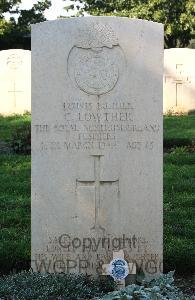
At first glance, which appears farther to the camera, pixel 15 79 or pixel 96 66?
pixel 15 79

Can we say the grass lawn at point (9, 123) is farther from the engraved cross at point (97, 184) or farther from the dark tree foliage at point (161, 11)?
the dark tree foliage at point (161, 11)

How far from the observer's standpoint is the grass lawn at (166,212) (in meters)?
4.95

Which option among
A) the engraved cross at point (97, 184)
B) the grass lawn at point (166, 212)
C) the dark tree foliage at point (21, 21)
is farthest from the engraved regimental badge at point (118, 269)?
the dark tree foliage at point (21, 21)

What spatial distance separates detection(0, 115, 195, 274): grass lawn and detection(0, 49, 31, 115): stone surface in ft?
19.4

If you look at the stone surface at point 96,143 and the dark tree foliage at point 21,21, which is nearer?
the stone surface at point 96,143

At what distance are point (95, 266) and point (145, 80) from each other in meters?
1.46

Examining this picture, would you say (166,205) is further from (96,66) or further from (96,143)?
(96,66)

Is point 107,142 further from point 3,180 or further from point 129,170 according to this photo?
point 3,180

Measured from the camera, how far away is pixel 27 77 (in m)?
15.2

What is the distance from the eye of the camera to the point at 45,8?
3066cm

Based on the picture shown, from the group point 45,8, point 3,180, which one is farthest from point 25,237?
point 45,8

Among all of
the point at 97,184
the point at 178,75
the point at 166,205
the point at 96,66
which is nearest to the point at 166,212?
the point at 166,205

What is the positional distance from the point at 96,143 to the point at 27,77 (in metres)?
11.0

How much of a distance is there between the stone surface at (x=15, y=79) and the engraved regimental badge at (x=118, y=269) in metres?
11.3
